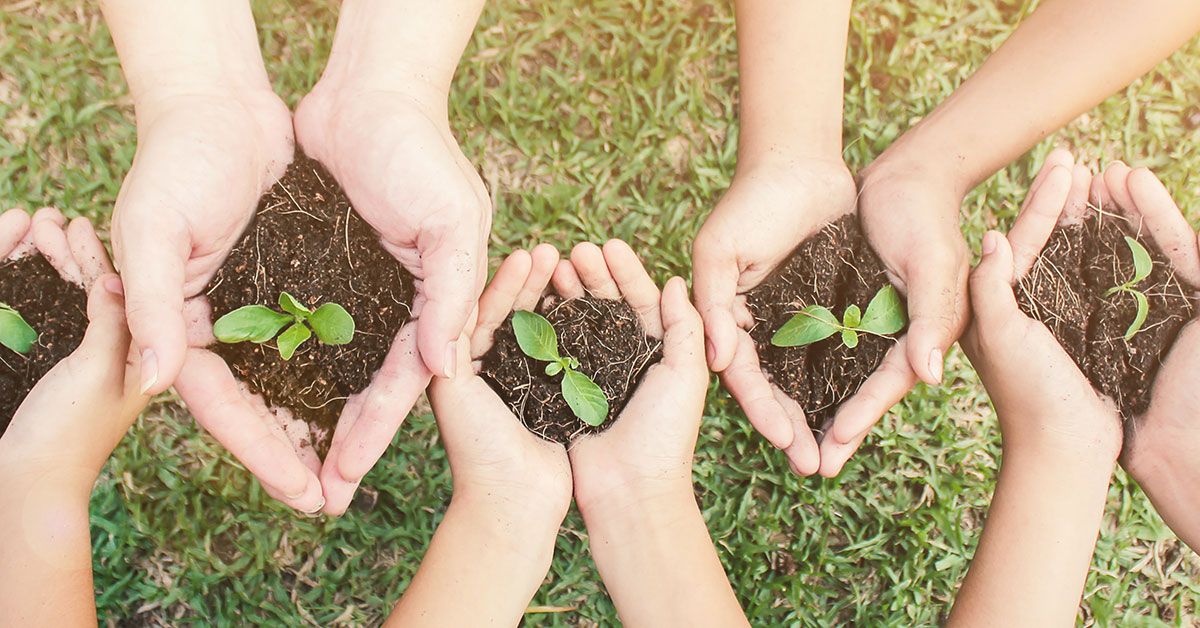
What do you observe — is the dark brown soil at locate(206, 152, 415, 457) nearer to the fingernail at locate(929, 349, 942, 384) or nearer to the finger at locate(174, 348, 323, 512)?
the finger at locate(174, 348, 323, 512)

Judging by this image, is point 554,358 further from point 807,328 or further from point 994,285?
point 994,285

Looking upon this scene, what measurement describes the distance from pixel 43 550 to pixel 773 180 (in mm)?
2141

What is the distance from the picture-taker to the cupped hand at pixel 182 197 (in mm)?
1560

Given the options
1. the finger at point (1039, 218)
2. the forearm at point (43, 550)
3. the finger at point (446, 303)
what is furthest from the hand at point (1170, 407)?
the forearm at point (43, 550)

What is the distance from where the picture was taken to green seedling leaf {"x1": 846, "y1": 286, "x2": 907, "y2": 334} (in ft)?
6.74

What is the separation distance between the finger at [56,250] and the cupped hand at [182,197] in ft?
1.40

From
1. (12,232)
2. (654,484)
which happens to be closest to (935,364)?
(654,484)

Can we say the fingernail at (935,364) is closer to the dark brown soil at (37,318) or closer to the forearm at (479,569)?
the forearm at (479,569)

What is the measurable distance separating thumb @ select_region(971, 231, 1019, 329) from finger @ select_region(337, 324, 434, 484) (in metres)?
1.45

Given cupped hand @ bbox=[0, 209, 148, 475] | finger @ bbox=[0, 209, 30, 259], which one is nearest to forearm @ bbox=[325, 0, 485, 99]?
cupped hand @ bbox=[0, 209, 148, 475]

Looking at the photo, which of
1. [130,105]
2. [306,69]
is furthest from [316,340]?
[130,105]

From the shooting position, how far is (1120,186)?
225 centimetres

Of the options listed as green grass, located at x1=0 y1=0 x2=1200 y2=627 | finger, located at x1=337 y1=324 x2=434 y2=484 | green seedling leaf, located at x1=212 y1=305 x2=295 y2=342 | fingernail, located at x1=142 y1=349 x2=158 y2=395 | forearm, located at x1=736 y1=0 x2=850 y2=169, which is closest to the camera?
fingernail, located at x1=142 y1=349 x2=158 y2=395

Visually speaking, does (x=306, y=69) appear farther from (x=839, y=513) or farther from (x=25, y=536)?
(x=839, y=513)
